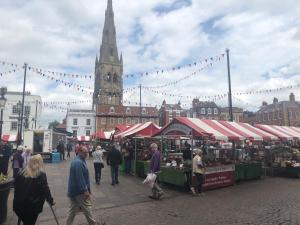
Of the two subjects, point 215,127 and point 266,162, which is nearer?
point 215,127

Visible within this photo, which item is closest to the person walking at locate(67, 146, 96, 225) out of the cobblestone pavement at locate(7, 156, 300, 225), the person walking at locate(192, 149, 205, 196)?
the cobblestone pavement at locate(7, 156, 300, 225)

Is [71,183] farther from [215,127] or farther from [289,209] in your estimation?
[215,127]

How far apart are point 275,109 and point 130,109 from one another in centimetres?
3210

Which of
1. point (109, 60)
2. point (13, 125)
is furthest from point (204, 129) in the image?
point (109, 60)

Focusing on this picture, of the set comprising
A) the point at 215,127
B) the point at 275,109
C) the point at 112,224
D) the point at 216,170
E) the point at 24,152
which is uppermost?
the point at 275,109

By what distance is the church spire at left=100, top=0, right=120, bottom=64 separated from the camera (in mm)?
78562

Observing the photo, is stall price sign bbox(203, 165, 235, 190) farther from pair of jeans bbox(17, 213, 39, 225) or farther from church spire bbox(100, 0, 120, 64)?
church spire bbox(100, 0, 120, 64)

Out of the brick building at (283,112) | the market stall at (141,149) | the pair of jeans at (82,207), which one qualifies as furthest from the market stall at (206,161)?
the brick building at (283,112)

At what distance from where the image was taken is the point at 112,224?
293 inches

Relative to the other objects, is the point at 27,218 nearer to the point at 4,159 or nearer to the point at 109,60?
the point at 4,159

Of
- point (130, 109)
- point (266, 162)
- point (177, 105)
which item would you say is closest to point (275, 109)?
point (177, 105)

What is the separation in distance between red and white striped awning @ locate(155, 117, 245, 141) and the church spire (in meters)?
66.7

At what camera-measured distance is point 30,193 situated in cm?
512

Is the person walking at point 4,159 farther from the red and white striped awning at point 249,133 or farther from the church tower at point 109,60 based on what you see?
the church tower at point 109,60
